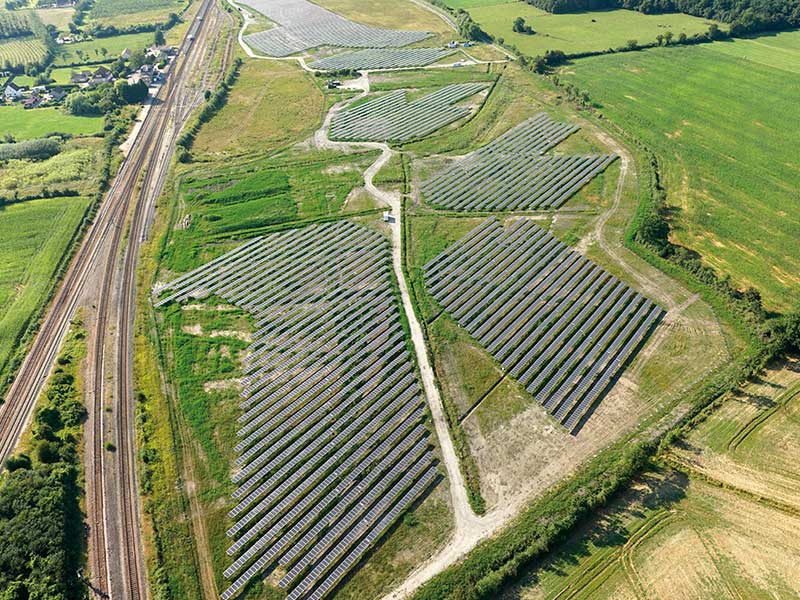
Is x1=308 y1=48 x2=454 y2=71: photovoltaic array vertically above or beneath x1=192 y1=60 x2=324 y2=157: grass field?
above

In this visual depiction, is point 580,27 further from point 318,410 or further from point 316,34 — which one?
point 318,410

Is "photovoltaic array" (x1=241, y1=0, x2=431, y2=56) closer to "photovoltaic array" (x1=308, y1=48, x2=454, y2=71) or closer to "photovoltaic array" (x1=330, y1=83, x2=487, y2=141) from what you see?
"photovoltaic array" (x1=308, y1=48, x2=454, y2=71)

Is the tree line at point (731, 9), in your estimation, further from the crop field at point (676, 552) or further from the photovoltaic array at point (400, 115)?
the crop field at point (676, 552)

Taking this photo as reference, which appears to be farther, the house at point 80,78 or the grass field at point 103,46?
the grass field at point 103,46

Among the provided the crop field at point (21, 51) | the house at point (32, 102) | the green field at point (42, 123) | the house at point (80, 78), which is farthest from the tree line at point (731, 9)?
the crop field at point (21, 51)

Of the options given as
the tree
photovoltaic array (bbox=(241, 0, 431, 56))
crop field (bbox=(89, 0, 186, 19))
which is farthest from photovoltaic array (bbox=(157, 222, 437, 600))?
crop field (bbox=(89, 0, 186, 19))

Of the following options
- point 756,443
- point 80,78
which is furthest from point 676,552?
point 80,78
